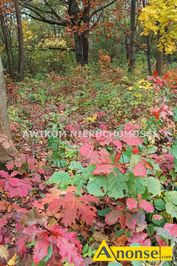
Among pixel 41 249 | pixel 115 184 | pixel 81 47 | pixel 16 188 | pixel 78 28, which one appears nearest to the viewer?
pixel 41 249

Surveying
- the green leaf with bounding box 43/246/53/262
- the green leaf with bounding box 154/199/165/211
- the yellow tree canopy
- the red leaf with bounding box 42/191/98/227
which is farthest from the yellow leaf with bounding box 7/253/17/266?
the yellow tree canopy

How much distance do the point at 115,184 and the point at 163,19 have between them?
→ 18.5 ft

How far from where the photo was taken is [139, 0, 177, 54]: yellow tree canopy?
7082 millimetres

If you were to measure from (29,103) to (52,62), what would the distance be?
8.33 meters

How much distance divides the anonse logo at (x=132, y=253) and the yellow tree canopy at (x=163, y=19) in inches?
225

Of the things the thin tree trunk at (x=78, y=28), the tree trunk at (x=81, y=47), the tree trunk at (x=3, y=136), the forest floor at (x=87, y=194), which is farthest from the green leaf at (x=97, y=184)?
the tree trunk at (x=81, y=47)

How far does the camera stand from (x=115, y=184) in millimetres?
2787

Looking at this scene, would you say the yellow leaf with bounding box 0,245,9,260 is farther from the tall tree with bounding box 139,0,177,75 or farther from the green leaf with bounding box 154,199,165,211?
the tall tree with bounding box 139,0,177,75

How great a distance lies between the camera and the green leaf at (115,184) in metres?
2.76

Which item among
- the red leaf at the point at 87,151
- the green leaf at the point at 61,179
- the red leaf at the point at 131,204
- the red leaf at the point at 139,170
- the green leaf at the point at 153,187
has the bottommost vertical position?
the red leaf at the point at 131,204

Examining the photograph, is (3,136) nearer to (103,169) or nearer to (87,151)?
(87,151)

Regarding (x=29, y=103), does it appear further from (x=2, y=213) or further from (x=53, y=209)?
(x=53, y=209)

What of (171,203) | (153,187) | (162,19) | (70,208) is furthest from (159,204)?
(162,19)

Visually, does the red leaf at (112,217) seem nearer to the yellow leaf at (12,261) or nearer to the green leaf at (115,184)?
the green leaf at (115,184)
